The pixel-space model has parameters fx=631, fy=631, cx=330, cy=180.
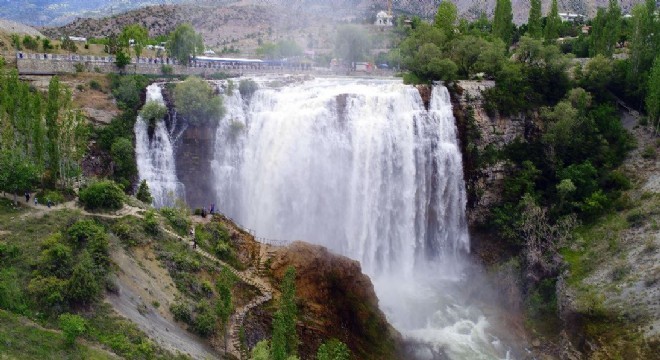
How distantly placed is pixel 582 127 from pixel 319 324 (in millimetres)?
30485

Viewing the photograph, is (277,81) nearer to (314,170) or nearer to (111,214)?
(314,170)

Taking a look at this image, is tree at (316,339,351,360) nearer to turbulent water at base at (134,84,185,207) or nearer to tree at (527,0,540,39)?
turbulent water at base at (134,84,185,207)

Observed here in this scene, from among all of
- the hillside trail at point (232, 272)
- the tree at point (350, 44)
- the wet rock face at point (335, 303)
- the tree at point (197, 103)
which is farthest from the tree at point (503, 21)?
the hillside trail at point (232, 272)

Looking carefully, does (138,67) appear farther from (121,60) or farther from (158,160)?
(158,160)

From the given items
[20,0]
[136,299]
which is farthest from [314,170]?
[20,0]

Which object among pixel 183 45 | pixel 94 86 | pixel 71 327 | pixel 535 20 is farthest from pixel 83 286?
pixel 535 20

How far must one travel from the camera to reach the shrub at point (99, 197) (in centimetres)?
3656

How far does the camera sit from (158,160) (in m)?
48.8

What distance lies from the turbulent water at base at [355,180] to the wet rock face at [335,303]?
824 centimetres

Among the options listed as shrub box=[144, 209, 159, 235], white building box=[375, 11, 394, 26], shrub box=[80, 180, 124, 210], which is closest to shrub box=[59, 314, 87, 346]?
shrub box=[144, 209, 159, 235]

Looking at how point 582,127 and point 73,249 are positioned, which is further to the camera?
point 582,127

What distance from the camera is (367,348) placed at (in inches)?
1469

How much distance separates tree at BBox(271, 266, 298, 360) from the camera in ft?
90.1

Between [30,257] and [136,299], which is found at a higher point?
[30,257]
